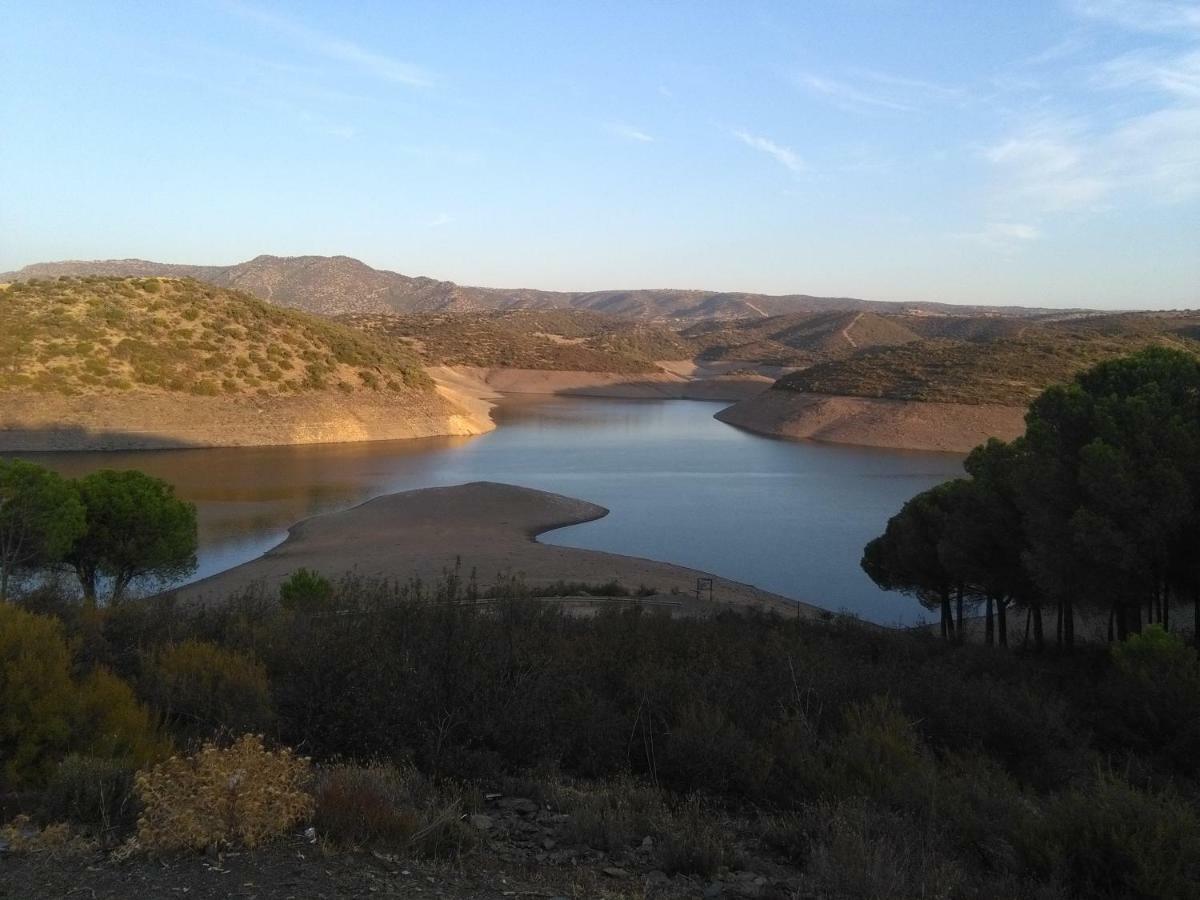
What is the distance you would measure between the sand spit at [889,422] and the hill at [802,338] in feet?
148

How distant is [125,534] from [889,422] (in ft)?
140

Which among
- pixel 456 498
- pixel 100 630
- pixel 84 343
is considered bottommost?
pixel 456 498

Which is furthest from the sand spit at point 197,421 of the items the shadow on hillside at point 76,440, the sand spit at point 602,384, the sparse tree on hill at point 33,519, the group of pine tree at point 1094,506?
the group of pine tree at point 1094,506

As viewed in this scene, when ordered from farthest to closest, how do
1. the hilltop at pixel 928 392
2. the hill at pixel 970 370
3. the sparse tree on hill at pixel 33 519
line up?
the hill at pixel 970 370 → the hilltop at pixel 928 392 → the sparse tree on hill at pixel 33 519

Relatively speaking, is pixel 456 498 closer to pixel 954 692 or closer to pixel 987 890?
pixel 954 692

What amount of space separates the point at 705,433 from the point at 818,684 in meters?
49.6

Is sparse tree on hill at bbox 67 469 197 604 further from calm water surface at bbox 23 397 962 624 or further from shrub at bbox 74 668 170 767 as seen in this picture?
shrub at bbox 74 668 170 767

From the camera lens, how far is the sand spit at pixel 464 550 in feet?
59.4

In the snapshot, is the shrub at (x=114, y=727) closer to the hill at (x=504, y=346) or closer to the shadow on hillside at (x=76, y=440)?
the shadow on hillside at (x=76, y=440)

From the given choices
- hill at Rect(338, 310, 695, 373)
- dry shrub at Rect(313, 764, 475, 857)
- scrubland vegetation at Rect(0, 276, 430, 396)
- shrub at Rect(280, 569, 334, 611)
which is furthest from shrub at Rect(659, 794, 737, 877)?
hill at Rect(338, 310, 695, 373)

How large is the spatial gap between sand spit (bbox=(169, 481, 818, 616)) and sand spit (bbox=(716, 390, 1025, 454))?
25.1 m

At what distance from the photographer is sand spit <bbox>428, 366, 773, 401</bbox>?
83.0 meters

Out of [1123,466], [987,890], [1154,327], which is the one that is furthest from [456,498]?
[1154,327]

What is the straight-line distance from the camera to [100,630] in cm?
691
